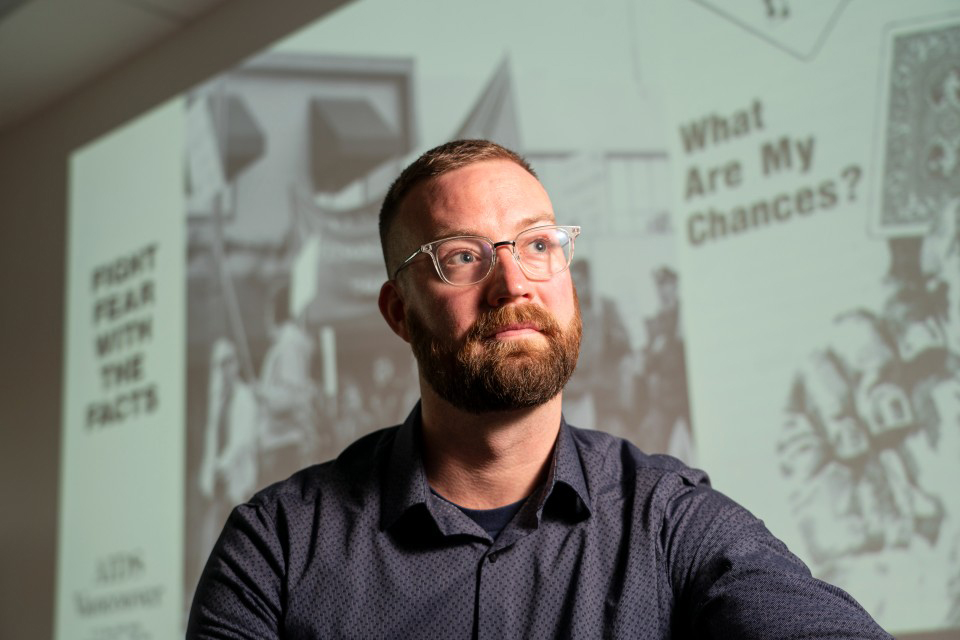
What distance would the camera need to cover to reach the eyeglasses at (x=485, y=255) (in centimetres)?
122

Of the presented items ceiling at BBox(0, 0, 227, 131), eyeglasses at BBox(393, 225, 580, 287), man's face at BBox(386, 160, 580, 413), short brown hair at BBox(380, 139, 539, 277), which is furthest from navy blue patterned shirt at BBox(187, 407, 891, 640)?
ceiling at BBox(0, 0, 227, 131)

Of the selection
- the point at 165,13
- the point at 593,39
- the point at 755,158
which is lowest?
the point at 755,158

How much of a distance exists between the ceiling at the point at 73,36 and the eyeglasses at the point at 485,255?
117 inches

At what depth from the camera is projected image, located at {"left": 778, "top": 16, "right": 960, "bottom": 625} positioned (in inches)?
73.3

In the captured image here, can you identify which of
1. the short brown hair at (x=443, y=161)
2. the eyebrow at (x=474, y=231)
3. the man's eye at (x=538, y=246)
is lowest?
the man's eye at (x=538, y=246)

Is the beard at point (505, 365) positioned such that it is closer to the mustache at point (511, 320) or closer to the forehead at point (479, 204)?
the mustache at point (511, 320)

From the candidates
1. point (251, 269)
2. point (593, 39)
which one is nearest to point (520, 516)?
point (593, 39)

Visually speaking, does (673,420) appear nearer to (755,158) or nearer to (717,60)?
(755,158)

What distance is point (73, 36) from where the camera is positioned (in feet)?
13.4

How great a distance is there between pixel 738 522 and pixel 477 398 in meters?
0.35

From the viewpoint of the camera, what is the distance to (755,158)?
2207 millimetres

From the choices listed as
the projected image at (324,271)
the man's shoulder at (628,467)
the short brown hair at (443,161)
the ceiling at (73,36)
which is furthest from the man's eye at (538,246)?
the ceiling at (73,36)

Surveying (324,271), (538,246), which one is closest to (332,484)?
(538,246)

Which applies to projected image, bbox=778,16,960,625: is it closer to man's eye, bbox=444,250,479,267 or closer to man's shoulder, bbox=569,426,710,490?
man's shoulder, bbox=569,426,710,490
